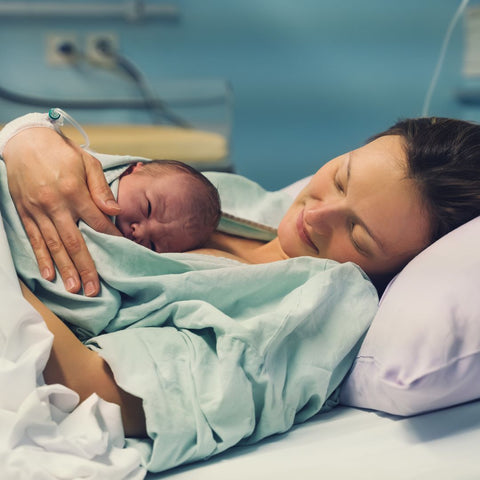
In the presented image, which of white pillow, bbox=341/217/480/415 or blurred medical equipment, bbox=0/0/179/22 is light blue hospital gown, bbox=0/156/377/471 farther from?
blurred medical equipment, bbox=0/0/179/22

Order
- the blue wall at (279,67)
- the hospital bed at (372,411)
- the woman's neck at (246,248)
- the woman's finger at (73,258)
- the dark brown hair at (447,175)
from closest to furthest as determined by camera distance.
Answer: the hospital bed at (372,411) → the woman's finger at (73,258) → the dark brown hair at (447,175) → the woman's neck at (246,248) → the blue wall at (279,67)

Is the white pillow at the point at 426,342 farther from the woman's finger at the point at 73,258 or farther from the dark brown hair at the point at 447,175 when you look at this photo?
the woman's finger at the point at 73,258

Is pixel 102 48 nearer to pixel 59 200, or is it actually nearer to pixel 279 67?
pixel 279 67

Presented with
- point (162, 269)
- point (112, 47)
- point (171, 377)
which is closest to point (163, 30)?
point (112, 47)

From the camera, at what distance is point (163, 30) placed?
2.66 meters

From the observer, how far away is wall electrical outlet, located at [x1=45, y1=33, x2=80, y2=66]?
8.66 ft

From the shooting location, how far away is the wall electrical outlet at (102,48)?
8.74ft

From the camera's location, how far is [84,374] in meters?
0.71

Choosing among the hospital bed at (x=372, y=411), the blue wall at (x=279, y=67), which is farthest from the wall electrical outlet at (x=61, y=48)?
the hospital bed at (x=372, y=411)

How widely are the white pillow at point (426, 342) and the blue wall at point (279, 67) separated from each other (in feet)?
5.91

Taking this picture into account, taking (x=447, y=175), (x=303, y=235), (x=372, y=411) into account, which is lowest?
(x=372, y=411)

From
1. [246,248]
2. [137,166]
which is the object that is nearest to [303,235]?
[246,248]

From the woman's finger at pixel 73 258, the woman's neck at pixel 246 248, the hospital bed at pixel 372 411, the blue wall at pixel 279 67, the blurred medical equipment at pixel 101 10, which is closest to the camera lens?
the hospital bed at pixel 372 411

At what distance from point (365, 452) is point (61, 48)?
234 cm
